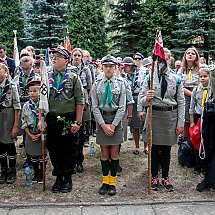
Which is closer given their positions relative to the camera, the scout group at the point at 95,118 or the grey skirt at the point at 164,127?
the scout group at the point at 95,118

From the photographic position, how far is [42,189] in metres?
5.23

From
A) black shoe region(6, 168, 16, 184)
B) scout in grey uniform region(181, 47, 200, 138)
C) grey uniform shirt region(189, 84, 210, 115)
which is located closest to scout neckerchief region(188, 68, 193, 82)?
scout in grey uniform region(181, 47, 200, 138)

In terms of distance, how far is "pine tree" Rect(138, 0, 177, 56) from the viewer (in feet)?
59.0

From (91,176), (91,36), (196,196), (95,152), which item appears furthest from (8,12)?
(196,196)

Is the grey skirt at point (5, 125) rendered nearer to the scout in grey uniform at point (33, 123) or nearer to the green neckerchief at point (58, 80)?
the scout in grey uniform at point (33, 123)

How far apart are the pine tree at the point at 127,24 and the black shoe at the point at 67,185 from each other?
572 inches

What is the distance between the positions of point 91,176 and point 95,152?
147cm

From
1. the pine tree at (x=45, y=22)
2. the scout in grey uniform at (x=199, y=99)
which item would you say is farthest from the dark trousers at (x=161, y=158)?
the pine tree at (x=45, y=22)

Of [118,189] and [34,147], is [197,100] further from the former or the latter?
[34,147]

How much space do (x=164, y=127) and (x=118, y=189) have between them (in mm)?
1161

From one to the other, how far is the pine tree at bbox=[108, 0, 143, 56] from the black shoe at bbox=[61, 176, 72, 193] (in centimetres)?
1454

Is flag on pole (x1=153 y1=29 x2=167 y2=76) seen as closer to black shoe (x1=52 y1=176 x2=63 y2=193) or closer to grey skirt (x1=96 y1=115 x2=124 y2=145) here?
grey skirt (x1=96 y1=115 x2=124 y2=145)

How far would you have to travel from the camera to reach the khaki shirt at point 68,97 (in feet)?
16.0

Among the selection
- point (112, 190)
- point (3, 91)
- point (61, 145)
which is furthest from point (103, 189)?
point (3, 91)
